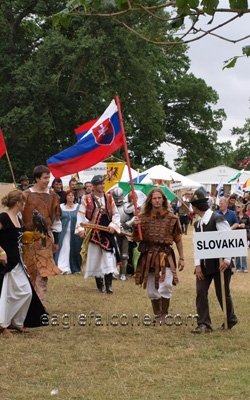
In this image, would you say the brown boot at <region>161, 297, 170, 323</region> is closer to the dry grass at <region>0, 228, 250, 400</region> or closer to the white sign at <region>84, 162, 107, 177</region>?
the dry grass at <region>0, 228, 250, 400</region>

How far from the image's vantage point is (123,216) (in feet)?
52.3

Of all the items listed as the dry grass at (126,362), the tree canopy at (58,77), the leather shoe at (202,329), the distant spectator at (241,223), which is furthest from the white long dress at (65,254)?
the tree canopy at (58,77)

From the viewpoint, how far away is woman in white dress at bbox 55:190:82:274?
54.7 feet

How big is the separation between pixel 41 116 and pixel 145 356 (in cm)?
3289

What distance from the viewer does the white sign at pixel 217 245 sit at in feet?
30.9

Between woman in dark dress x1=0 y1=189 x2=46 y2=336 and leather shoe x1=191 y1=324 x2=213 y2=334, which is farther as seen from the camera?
leather shoe x1=191 y1=324 x2=213 y2=334

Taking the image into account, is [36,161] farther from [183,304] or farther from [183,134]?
[183,304]

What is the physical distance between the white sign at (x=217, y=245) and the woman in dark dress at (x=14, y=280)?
183cm

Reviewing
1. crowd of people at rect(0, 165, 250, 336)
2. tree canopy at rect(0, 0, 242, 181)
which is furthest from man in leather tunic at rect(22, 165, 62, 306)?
tree canopy at rect(0, 0, 242, 181)

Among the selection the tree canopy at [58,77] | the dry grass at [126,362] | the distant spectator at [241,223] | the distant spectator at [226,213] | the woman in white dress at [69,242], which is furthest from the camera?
the tree canopy at [58,77]

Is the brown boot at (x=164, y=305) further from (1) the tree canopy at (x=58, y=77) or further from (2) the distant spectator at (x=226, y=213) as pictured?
(1) the tree canopy at (x=58, y=77)

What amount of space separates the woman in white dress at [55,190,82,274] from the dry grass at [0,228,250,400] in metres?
5.24

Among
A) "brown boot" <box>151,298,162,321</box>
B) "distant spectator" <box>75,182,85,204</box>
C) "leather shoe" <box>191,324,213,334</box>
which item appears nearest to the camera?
"leather shoe" <box>191,324,213,334</box>

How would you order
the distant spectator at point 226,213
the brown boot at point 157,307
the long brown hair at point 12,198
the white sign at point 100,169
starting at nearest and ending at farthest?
the long brown hair at point 12,198 → the brown boot at point 157,307 → the distant spectator at point 226,213 → the white sign at point 100,169
